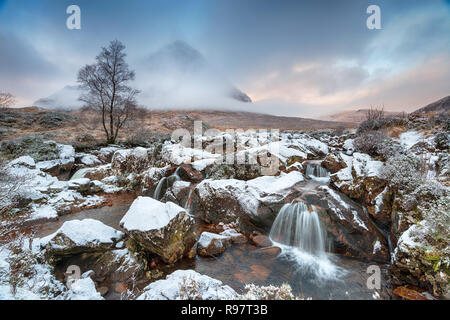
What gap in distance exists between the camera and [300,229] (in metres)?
6.20

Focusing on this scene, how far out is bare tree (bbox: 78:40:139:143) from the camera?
57.8ft

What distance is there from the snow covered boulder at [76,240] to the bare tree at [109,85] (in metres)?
18.1

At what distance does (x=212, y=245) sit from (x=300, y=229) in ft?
10.8

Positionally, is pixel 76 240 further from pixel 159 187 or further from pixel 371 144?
pixel 371 144

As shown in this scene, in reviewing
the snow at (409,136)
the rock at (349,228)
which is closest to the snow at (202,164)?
the rock at (349,228)

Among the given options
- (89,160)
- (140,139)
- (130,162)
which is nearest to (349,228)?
(130,162)

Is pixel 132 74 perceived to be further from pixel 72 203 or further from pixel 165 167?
pixel 72 203

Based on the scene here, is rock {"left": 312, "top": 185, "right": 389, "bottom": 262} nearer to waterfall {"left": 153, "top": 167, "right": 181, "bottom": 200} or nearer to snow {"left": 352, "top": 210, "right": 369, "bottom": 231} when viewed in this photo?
snow {"left": 352, "top": 210, "right": 369, "bottom": 231}

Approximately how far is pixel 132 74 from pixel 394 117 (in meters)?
28.2

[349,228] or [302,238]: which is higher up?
[349,228]

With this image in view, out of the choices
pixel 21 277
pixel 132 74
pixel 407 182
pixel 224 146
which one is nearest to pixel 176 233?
pixel 21 277

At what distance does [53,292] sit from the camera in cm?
346

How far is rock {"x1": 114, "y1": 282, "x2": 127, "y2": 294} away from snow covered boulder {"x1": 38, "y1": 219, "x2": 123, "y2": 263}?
1181 millimetres

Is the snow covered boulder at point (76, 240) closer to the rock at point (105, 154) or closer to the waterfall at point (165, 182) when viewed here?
the waterfall at point (165, 182)
